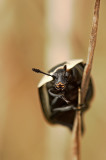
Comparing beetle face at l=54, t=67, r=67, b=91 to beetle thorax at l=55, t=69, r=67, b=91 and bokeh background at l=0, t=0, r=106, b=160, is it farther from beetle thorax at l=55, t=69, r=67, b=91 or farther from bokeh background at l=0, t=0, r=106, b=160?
bokeh background at l=0, t=0, r=106, b=160

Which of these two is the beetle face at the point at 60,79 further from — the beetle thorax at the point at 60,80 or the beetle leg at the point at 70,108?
the beetle leg at the point at 70,108

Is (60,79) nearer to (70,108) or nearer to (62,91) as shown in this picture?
(62,91)

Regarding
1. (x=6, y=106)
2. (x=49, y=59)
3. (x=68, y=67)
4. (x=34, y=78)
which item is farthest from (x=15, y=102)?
(x=68, y=67)

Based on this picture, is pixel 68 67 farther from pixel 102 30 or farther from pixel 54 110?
pixel 102 30

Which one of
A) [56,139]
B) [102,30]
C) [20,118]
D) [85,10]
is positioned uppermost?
[85,10]

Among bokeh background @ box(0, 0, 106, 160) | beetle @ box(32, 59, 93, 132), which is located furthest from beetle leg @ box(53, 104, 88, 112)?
bokeh background @ box(0, 0, 106, 160)

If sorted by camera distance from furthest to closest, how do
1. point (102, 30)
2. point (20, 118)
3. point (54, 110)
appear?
point (20, 118)
point (102, 30)
point (54, 110)

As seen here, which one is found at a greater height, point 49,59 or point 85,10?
point 85,10
